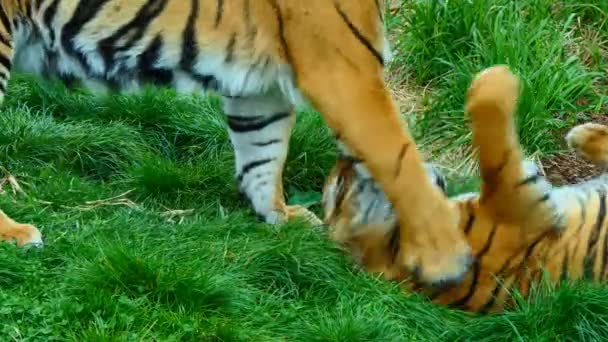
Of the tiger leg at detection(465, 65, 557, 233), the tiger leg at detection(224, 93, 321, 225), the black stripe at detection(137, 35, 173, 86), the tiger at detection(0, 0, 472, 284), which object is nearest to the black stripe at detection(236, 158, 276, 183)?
the tiger leg at detection(224, 93, 321, 225)

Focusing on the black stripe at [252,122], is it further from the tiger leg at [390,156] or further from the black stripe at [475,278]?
the black stripe at [475,278]

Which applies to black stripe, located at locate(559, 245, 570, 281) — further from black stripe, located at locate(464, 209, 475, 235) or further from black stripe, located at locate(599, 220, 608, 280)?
black stripe, located at locate(464, 209, 475, 235)

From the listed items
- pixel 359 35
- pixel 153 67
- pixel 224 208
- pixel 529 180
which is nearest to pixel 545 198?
pixel 529 180

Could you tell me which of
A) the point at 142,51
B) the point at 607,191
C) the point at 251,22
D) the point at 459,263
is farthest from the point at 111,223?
the point at 607,191

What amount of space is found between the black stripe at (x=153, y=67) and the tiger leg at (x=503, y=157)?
1.00m

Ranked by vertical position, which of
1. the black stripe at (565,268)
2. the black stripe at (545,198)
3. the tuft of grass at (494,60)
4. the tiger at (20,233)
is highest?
the black stripe at (545,198)

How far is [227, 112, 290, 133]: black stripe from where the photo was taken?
420 cm

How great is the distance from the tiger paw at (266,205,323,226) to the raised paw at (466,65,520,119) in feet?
2.56

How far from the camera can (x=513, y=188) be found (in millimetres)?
3615

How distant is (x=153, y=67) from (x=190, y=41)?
155 mm

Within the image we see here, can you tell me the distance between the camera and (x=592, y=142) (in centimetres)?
449

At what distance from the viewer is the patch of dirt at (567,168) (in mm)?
4859

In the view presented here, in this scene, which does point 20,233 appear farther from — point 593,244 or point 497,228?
point 593,244

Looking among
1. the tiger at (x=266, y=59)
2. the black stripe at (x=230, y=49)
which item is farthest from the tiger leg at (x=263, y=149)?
the black stripe at (x=230, y=49)
